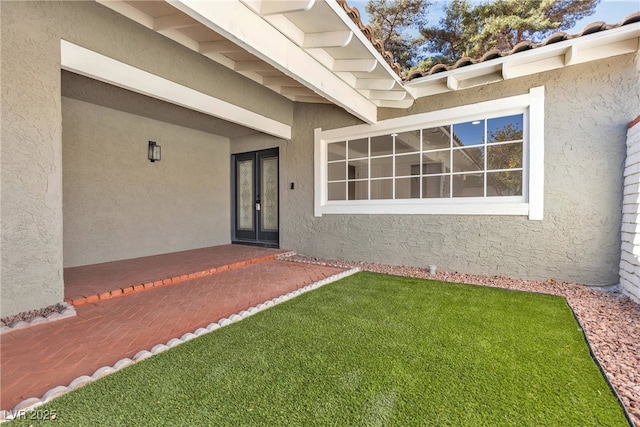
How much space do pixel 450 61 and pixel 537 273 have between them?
505 inches

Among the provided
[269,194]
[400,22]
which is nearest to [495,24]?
[400,22]

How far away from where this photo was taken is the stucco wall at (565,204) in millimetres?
4617

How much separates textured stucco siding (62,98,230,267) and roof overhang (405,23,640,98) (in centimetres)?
616

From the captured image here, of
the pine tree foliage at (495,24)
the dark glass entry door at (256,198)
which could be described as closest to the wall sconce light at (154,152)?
the dark glass entry door at (256,198)

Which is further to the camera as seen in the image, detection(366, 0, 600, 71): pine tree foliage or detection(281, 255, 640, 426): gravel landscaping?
detection(366, 0, 600, 71): pine tree foliage

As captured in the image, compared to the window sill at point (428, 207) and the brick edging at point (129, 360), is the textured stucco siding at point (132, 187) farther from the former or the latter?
the brick edging at point (129, 360)

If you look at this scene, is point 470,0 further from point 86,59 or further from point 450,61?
point 86,59

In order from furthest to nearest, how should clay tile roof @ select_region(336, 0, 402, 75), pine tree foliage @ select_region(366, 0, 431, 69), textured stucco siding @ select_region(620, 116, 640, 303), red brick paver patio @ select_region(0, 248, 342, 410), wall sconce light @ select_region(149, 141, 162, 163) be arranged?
pine tree foliage @ select_region(366, 0, 431, 69) < wall sconce light @ select_region(149, 141, 162, 163) < textured stucco siding @ select_region(620, 116, 640, 303) < clay tile roof @ select_region(336, 0, 402, 75) < red brick paver patio @ select_region(0, 248, 342, 410)

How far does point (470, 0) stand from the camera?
44.9 feet

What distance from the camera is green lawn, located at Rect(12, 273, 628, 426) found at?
78.2 inches

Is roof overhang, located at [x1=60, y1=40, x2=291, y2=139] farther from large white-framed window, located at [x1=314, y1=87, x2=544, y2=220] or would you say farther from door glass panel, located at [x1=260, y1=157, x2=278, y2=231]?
large white-framed window, located at [x1=314, y1=87, x2=544, y2=220]

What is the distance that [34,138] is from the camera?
367 cm

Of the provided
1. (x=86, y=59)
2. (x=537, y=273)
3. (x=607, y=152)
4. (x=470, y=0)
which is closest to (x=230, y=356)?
(x=86, y=59)

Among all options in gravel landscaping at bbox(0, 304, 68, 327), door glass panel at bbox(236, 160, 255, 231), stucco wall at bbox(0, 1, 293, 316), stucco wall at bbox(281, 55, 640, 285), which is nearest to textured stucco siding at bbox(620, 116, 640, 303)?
stucco wall at bbox(281, 55, 640, 285)
